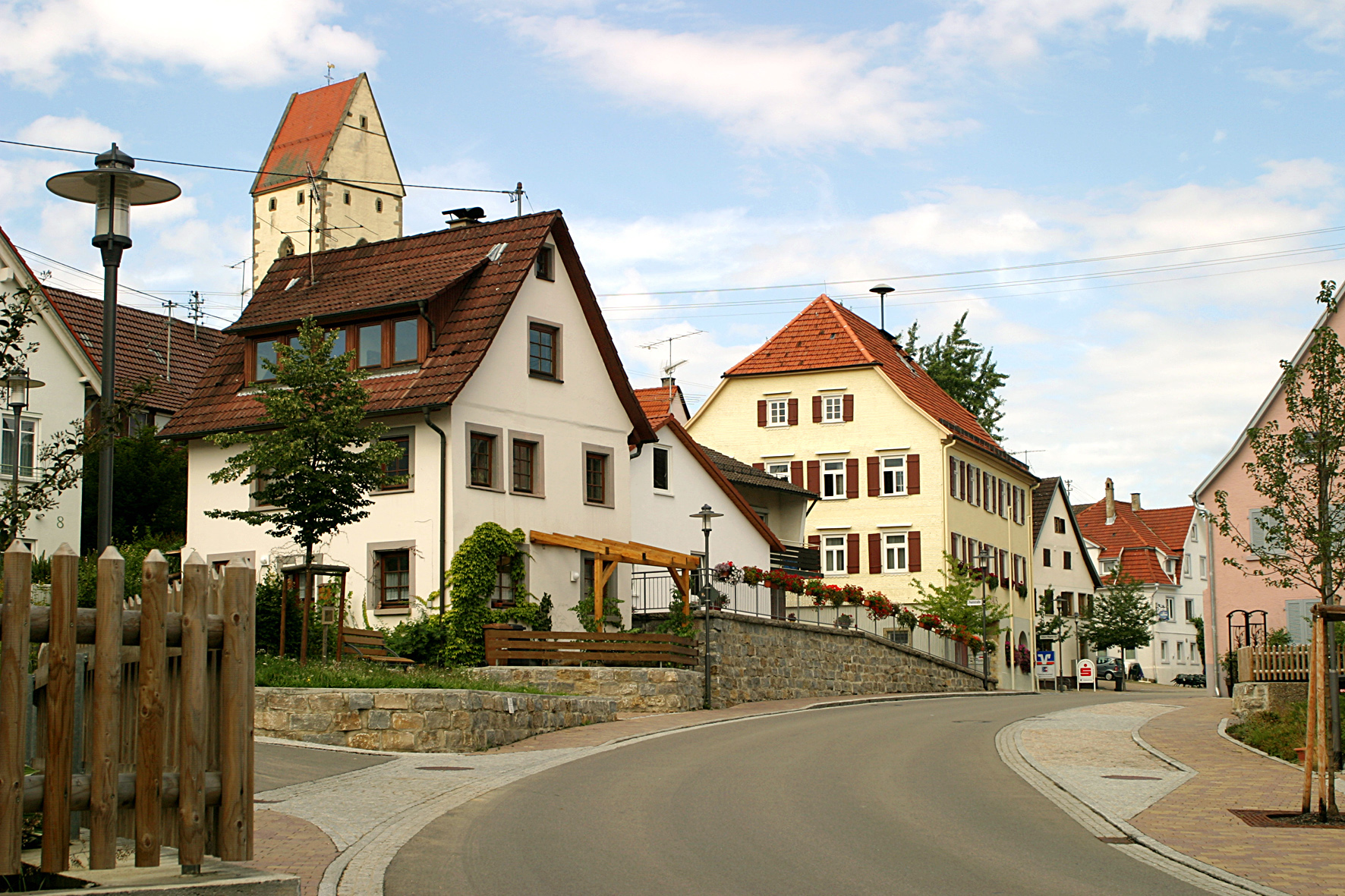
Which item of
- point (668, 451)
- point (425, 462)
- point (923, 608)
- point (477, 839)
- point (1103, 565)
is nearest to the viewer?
point (477, 839)

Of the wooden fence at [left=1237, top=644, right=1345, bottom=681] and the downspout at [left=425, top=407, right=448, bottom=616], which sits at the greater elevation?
the downspout at [left=425, top=407, right=448, bottom=616]

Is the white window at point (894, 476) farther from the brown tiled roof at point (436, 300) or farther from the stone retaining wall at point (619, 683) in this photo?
the stone retaining wall at point (619, 683)

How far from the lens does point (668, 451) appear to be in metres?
40.9

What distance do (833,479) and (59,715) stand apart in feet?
170

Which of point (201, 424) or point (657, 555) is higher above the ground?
point (201, 424)

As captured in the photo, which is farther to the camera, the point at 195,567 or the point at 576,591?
the point at 576,591

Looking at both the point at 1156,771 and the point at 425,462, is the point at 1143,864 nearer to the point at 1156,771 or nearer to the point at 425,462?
the point at 1156,771

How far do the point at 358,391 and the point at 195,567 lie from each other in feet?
61.0

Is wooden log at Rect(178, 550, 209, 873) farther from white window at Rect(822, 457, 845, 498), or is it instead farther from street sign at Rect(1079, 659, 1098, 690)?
street sign at Rect(1079, 659, 1098, 690)

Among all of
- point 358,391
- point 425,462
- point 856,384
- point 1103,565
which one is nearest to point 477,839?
point 358,391

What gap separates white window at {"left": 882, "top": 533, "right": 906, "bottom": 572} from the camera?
55875mm

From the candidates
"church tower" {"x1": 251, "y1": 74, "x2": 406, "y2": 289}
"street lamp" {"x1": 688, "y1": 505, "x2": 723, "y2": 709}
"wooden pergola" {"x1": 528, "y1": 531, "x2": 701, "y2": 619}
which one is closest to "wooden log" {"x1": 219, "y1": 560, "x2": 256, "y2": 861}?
"street lamp" {"x1": 688, "y1": 505, "x2": 723, "y2": 709}

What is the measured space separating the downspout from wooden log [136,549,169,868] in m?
24.3

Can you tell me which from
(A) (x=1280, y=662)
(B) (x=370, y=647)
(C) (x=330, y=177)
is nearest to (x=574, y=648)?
(B) (x=370, y=647)
